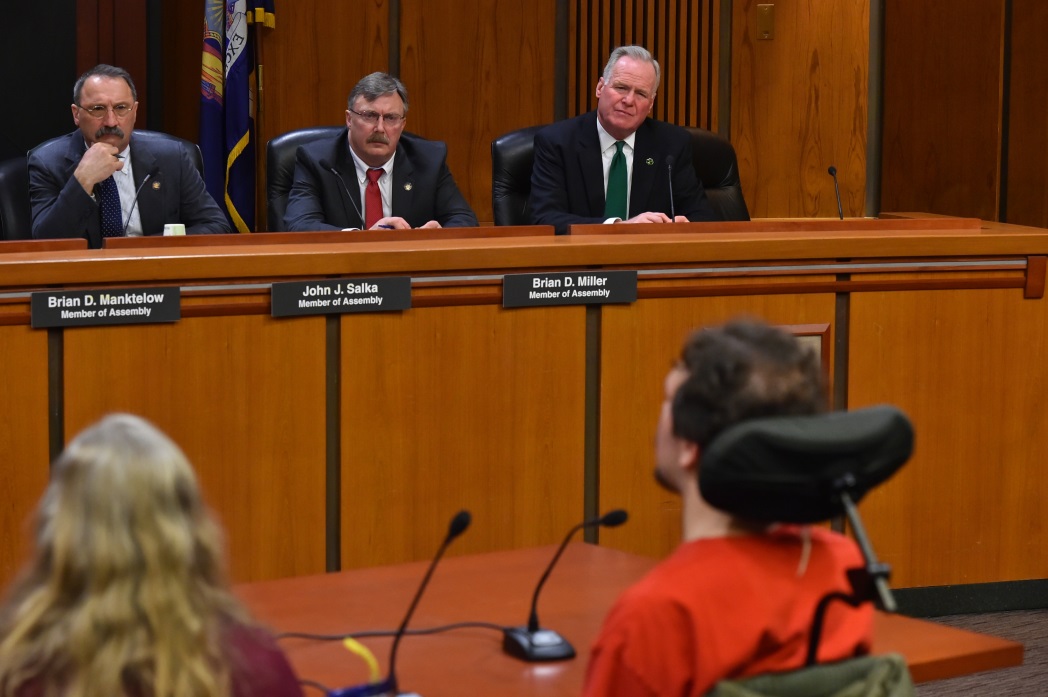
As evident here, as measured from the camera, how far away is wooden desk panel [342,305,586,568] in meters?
3.84

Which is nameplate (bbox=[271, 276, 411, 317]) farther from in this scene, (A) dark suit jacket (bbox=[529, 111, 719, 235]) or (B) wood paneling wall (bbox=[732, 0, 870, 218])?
(B) wood paneling wall (bbox=[732, 0, 870, 218])

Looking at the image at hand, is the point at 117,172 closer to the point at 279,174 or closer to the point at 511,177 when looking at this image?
the point at 279,174

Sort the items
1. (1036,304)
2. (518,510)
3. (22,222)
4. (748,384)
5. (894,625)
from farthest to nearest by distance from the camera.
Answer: (22,222)
(1036,304)
(518,510)
(894,625)
(748,384)

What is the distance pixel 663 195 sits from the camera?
5.35 m

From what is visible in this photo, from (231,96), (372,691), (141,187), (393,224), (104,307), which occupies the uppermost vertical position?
(231,96)

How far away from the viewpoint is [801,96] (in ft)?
23.0

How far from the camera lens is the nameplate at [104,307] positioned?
139 inches

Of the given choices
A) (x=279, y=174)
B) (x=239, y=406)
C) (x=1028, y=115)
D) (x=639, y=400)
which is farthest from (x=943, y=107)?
(x=239, y=406)

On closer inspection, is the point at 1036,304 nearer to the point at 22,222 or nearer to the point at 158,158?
the point at 158,158

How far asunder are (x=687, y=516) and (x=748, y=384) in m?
0.19

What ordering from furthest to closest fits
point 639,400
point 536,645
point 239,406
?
1. point 639,400
2. point 239,406
3. point 536,645

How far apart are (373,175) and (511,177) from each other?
0.49 m

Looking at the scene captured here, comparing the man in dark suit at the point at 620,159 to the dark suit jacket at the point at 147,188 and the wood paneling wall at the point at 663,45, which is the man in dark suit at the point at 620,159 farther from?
the wood paneling wall at the point at 663,45

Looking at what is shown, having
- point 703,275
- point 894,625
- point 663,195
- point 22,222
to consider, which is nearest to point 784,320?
point 703,275
